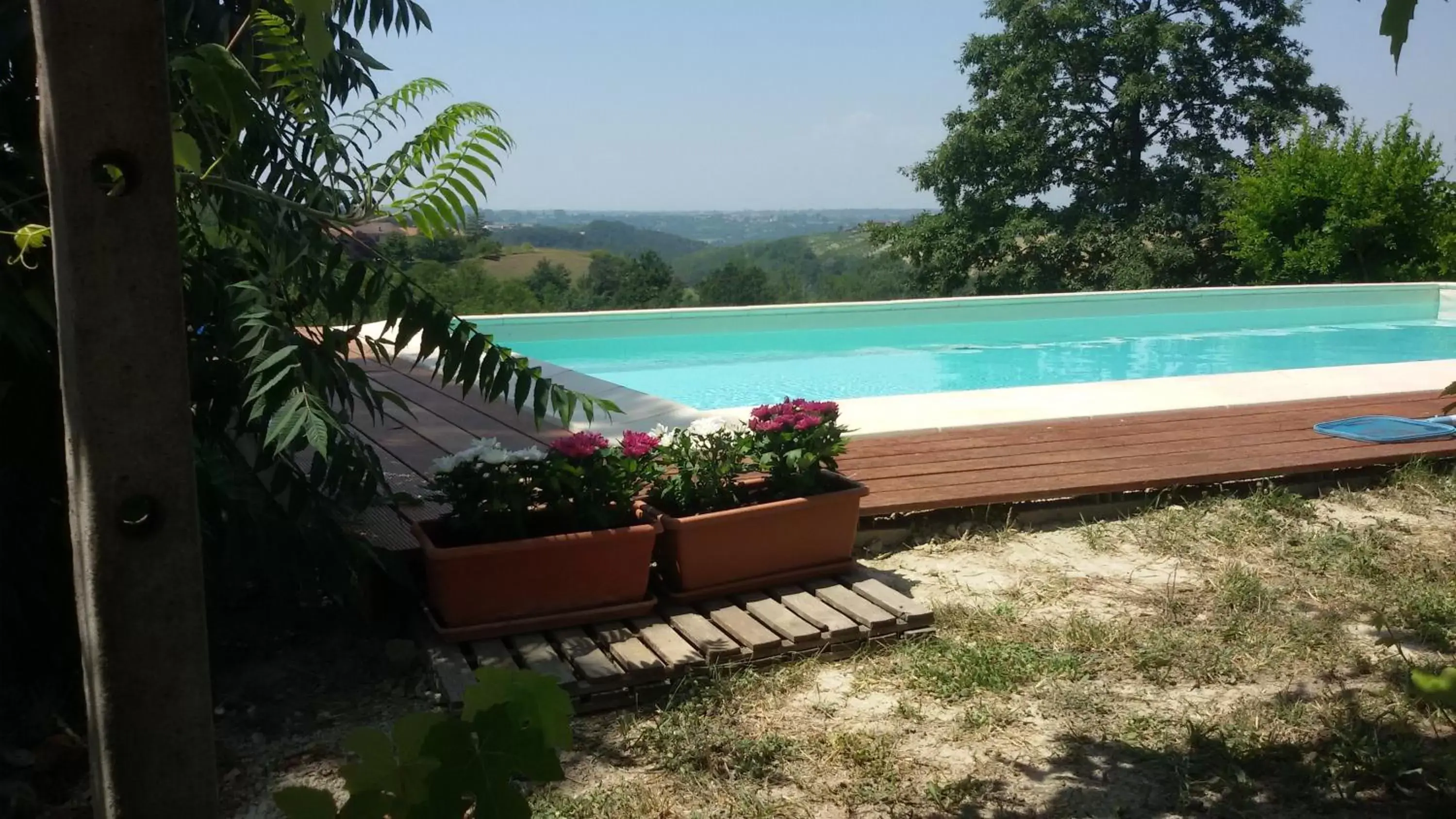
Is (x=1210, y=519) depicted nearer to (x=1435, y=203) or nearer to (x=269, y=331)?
(x=269, y=331)

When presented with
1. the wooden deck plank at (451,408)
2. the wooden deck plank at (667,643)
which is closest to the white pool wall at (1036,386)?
the wooden deck plank at (451,408)

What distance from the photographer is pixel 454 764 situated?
103 cm

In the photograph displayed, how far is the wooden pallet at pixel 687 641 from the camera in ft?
10.2

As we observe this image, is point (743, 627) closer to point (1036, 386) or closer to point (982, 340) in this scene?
point (1036, 386)

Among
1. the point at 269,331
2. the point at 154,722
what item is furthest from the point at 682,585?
the point at 154,722

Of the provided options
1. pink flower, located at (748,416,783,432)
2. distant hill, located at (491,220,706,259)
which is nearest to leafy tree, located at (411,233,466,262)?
pink flower, located at (748,416,783,432)

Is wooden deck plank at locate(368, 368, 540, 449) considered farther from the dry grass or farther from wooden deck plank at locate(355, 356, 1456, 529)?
the dry grass

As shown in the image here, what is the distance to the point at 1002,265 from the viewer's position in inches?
797

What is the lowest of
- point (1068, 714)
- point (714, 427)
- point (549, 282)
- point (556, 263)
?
point (1068, 714)

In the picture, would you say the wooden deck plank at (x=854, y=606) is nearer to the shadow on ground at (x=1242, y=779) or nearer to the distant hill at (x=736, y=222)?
the shadow on ground at (x=1242, y=779)

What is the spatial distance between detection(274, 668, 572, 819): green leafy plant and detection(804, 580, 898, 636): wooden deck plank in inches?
97.6

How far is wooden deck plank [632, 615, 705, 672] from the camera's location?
3.22 meters

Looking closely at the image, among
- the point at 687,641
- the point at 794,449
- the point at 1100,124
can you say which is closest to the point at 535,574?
the point at 687,641

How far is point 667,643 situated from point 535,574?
44 centimetres
